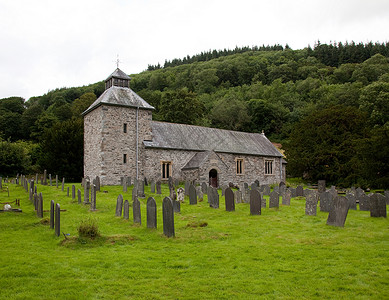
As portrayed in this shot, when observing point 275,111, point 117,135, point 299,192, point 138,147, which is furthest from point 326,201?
point 275,111

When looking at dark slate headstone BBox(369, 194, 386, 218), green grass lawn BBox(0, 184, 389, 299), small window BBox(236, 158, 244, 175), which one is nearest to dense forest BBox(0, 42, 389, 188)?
small window BBox(236, 158, 244, 175)

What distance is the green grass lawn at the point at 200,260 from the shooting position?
581cm

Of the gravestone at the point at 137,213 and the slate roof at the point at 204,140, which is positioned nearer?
the gravestone at the point at 137,213

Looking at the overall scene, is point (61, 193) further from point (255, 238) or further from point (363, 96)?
point (363, 96)

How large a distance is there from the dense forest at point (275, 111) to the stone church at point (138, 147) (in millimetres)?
9048

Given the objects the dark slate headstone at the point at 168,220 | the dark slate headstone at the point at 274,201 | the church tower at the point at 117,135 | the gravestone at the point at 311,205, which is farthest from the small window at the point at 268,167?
the dark slate headstone at the point at 168,220

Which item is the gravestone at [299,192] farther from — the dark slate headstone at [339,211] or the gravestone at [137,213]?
the gravestone at [137,213]

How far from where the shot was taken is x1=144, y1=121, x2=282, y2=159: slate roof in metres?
28.9

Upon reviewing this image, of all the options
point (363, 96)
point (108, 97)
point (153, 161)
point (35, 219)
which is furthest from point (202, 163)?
point (363, 96)

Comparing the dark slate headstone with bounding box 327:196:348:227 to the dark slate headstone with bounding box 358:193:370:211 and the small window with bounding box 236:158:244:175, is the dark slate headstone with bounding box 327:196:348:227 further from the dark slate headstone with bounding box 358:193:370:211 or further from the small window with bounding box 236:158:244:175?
the small window with bounding box 236:158:244:175

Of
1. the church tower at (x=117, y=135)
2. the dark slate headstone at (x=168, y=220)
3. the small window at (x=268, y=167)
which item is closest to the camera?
the dark slate headstone at (x=168, y=220)

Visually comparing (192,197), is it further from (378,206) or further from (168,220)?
(378,206)

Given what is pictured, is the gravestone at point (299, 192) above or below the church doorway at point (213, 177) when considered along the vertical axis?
below

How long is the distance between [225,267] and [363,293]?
2.70 m
